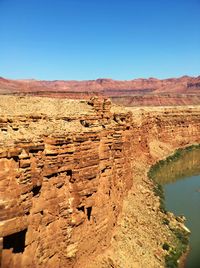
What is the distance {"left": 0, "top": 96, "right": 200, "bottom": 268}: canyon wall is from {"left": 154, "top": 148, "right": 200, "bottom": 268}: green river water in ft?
8.21

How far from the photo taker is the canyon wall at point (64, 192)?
1205 centimetres

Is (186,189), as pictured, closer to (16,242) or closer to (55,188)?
(55,188)

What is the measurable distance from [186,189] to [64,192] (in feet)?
87.4

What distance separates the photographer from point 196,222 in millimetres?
28812

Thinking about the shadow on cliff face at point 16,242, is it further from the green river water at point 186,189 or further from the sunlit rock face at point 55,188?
the green river water at point 186,189

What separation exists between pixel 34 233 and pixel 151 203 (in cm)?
1647

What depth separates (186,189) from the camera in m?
39.3

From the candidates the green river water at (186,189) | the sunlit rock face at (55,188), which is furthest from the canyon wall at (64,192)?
the green river water at (186,189)

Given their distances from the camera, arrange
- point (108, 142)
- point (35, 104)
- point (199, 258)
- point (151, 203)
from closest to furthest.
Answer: point (108, 142), point (35, 104), point (199, 258), point (151, 203)

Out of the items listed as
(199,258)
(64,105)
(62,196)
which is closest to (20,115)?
(62,196)

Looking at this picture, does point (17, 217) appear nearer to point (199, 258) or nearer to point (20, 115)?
point (20, 115)

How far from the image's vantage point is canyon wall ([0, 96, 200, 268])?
39.5 feet

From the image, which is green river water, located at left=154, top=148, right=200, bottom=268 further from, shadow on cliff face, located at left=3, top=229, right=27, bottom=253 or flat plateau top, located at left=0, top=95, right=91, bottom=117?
shadow on cliff face, located at left=3, top=229, right=27, bottom=253

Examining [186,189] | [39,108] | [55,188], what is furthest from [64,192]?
[186,189]
